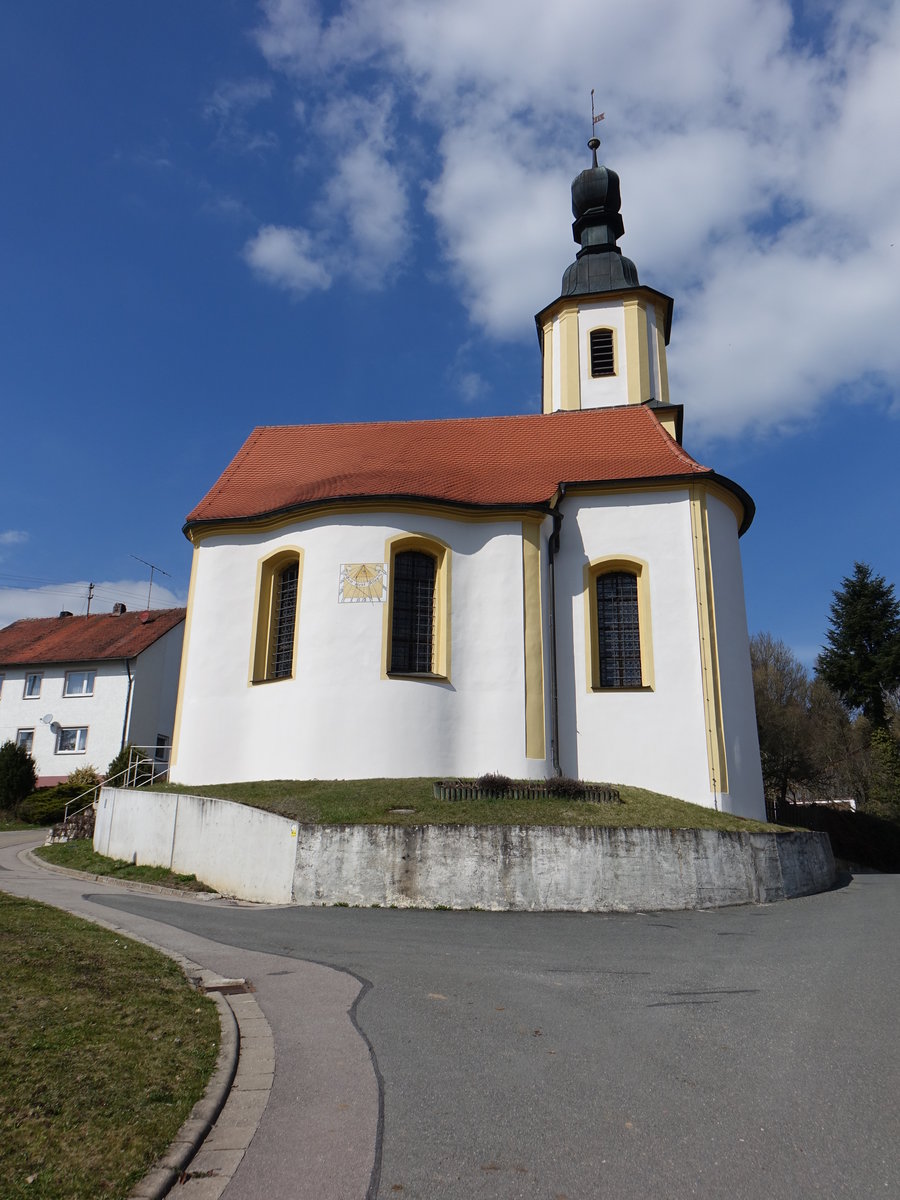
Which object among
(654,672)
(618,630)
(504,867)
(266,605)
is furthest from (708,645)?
(266,605)

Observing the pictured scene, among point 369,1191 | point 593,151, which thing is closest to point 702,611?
point 369,1191

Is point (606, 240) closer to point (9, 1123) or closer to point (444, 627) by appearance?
point (444, 627)

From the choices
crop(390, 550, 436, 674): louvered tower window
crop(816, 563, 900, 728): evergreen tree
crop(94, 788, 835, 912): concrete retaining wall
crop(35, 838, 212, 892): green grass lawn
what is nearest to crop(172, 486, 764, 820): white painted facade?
crop(390, 550, 436, 674): louvered tower window

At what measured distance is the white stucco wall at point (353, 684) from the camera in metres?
17.6

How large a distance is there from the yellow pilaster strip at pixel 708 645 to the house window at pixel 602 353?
7.76 m

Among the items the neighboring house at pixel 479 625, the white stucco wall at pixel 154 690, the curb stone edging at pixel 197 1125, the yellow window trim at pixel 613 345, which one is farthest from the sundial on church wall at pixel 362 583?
the white stucco wall at pixel 154 690

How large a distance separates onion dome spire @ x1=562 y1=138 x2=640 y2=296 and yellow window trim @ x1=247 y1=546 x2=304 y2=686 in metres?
13.0

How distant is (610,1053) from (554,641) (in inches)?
548

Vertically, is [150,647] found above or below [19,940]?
above

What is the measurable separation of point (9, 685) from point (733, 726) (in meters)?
30.2

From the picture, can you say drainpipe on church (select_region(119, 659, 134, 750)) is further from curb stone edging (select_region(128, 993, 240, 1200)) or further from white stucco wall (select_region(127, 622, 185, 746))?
curb stone edging (select_region(128, 993, 240, 1200))

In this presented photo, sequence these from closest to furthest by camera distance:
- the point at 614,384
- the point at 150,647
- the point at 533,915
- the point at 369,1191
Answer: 1. the point at 369,1191
2. the point at 533,915
3. the point at 614,384
4. the point at 150,647

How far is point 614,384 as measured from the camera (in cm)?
2586

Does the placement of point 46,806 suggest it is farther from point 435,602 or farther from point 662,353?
point 662,353
